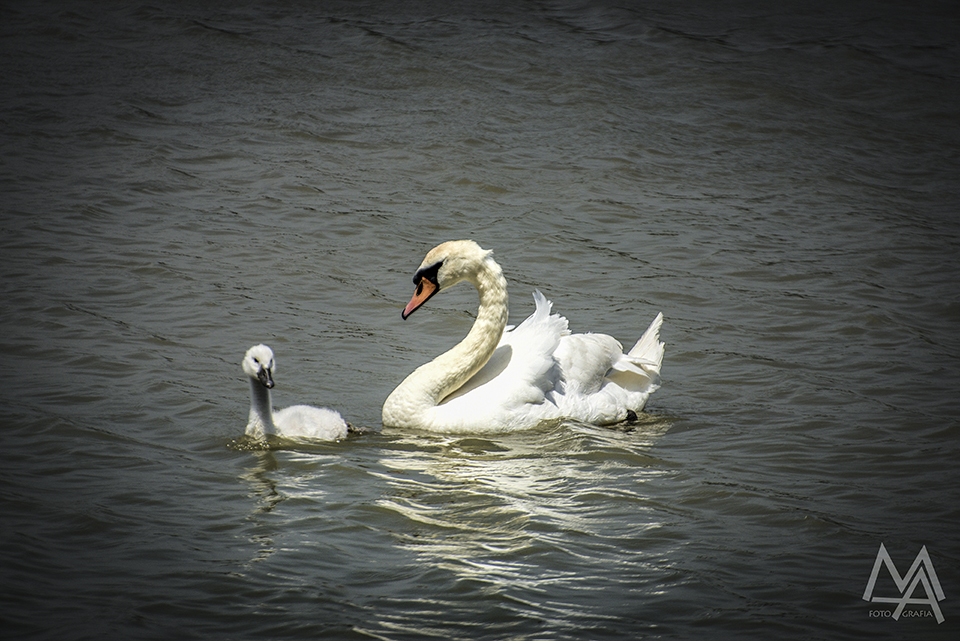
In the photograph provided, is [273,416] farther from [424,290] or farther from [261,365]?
[424,290]

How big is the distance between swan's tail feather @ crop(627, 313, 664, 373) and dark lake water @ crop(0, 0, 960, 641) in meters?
0.35

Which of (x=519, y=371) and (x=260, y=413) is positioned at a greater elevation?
(x=519, y=371)

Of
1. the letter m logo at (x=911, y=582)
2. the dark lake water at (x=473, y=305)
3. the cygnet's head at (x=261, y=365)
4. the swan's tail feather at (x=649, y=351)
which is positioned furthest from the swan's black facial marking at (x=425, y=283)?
the letter m logo at (x=911, y=582)

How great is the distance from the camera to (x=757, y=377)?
7012 mm

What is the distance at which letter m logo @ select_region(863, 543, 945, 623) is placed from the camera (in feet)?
13.4

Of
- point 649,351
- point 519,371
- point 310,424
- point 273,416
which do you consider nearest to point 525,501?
point 519,371

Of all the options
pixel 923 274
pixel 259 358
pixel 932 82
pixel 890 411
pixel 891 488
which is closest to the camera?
pixel 891 488

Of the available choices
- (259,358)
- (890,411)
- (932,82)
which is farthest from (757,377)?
(932,82)

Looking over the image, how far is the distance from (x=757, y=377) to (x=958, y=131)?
8.24 metres

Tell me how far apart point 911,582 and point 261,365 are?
11.9 ft

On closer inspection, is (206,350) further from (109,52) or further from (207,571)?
(109,52)

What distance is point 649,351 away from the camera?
6.76m

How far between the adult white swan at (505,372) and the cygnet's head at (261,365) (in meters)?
0.91

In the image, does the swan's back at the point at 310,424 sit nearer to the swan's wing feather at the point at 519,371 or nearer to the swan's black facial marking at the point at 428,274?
the swan's wing feather at the point at 519,371
